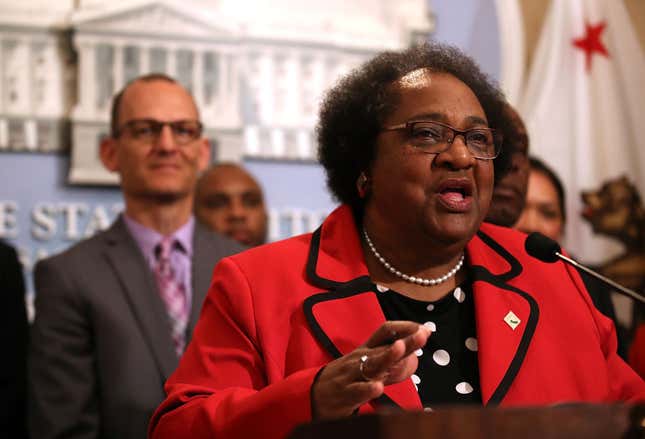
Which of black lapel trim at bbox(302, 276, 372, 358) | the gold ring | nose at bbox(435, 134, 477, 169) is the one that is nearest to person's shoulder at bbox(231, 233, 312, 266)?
black lapel trim at bbox(302, 276, 372, 358)

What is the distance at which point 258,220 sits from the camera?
383 cm

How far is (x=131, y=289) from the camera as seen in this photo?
2844mm

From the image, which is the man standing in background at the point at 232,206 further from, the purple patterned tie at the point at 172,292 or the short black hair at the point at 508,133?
the short black hair at the point at 508,133

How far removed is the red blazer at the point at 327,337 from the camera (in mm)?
1685

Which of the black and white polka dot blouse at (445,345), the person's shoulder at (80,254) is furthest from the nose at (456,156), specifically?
the person's shoulder at (80,254)

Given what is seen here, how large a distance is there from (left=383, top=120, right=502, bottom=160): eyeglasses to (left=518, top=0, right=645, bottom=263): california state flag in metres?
2.76

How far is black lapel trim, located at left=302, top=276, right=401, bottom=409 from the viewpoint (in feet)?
5.64

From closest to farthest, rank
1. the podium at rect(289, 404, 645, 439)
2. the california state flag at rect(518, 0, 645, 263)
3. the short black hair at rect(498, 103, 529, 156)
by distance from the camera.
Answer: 1. the podium at rect(289, 404, 645, 439)
2. the short black hair at rect(498, 103, 529, 156)
3. the california state flag at rect(518, 0, 645, 263)

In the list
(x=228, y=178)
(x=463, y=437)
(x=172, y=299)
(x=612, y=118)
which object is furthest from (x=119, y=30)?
(x=463, y=437)

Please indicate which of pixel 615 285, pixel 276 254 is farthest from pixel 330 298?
pixel 615 285

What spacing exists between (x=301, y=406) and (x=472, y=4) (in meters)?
3.37

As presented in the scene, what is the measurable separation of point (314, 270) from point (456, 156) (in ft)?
1.20

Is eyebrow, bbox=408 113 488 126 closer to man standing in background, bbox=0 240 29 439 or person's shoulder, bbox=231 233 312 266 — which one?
person's shoulder, bbox=231 233 312 266

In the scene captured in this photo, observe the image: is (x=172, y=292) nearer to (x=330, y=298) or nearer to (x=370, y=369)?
(x=330, y=298)
